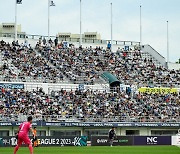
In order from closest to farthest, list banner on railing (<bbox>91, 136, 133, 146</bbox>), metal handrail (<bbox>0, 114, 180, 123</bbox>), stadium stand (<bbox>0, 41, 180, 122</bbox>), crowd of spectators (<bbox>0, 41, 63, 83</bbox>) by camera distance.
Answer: banner on railing (<bbox>91, 136, 133, 146</bbox>) < metal handrail (<bbox>0, 114, 180, 123</bbox>) < stadium stand (<bbox>0, 41, 180, 122</bbox>) < crowd of spectators (<bbox>0, 41, 63, 83</bbox>)

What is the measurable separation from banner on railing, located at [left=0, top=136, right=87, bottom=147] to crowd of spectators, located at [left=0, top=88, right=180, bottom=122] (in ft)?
30.6

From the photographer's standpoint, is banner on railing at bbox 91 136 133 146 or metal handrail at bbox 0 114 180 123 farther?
Answer: metal handrail at bbox 0 114 180 123

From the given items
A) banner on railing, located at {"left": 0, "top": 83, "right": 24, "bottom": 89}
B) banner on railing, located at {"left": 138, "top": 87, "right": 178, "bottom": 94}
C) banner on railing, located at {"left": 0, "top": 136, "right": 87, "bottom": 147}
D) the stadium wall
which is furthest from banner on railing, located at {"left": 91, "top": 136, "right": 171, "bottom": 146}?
banner on railing, located at {"left": 138, "top": 87, "right": 178, "bottom": 94}

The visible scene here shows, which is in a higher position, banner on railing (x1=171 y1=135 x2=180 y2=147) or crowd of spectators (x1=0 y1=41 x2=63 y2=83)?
crowd of spectators (x1=0 y1=41 x2=63 y2=83)

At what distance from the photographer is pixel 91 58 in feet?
258

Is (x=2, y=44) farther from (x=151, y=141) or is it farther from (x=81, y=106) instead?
(x=151, y=141)

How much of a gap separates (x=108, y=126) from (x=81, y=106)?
4.05 meters

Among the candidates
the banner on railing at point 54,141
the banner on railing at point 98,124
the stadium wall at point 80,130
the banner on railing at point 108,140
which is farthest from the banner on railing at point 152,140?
the banner on railing at point 98,124

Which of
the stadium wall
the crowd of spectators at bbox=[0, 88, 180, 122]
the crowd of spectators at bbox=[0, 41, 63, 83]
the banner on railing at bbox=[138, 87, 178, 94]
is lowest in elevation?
the stadium wall

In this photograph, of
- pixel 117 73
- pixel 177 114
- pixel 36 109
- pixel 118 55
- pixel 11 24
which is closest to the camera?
pixel 36 109

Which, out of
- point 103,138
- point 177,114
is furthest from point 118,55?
point 103,138

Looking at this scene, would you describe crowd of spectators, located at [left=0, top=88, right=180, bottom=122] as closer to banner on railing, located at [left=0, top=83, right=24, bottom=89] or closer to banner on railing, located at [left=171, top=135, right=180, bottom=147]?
banner on railing, located at [left=0, top=83, right=24, bottom=89]

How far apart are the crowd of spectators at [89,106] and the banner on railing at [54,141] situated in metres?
9.33

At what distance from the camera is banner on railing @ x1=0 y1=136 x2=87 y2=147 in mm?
49312
